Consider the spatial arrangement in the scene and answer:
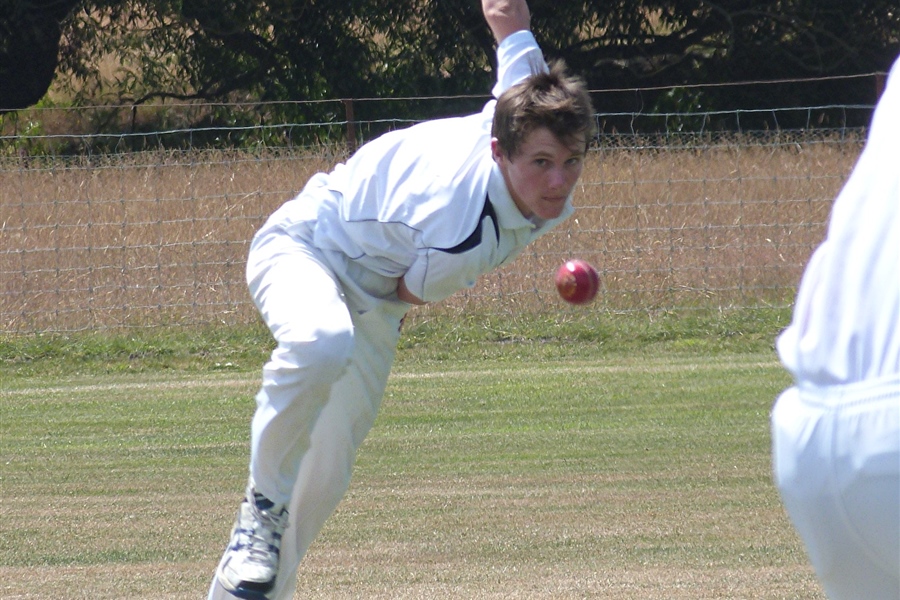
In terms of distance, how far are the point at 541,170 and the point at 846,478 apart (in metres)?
2.37

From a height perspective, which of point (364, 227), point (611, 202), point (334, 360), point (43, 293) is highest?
point (364, 227)

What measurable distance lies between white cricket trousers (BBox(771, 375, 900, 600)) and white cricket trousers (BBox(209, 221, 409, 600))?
2.03 meters

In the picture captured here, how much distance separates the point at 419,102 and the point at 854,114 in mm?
6449

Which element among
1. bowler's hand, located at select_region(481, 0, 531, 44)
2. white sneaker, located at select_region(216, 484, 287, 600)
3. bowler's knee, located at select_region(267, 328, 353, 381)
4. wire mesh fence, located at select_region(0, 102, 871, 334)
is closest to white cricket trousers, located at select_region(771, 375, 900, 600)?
bowler's knee, located at select_region(267, 328, 353, 381)

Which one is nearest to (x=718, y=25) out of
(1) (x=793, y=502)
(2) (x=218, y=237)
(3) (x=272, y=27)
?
(3) (x=272, y=27)

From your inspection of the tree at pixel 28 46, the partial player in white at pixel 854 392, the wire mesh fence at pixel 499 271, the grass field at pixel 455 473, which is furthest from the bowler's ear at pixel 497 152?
the tree at pixel 28 46

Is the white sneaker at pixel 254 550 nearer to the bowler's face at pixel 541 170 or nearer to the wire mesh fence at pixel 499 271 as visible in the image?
the bowler's face at pixel 541 170

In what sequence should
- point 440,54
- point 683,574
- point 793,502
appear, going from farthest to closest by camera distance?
1. point 440,54
2. point 683,574
3. point 793,502

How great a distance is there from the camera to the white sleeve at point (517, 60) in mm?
4352

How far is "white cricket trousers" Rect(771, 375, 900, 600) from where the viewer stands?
1.84m

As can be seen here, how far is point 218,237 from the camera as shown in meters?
12.2

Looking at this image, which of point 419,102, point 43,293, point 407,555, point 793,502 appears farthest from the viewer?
point 419,102

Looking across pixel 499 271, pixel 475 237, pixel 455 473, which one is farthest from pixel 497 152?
pixel 499 271

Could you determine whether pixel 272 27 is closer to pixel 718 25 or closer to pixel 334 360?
pixel 718 25
